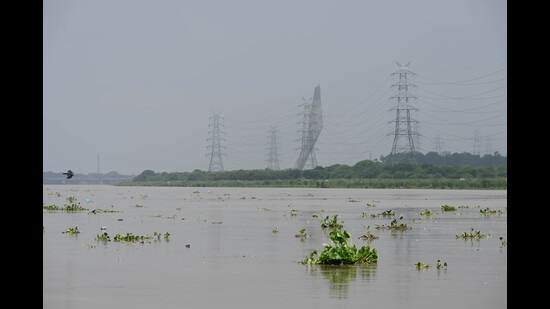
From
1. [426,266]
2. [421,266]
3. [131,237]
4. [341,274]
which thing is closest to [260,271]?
[341,274]

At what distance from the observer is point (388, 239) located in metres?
31.0

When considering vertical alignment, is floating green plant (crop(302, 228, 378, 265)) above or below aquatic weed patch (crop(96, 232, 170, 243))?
above

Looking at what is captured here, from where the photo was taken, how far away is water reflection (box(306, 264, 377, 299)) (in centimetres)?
1727

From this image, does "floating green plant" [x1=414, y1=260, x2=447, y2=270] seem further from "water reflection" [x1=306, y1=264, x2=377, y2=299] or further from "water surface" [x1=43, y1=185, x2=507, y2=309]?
"water reflection" [x1=306, y1=264, x2=377, y2=299]

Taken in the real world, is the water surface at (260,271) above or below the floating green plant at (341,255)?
below

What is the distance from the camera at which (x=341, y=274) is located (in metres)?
20.1

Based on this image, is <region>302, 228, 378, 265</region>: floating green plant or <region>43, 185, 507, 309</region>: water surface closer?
<region>43, 185, 507, 309</region>: water surface

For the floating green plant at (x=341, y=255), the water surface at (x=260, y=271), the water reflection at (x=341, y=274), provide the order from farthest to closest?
the floating green plant at (x=341, y=255), the water reflection at (x=341, y=274), the water surface at (x=260, y=271)

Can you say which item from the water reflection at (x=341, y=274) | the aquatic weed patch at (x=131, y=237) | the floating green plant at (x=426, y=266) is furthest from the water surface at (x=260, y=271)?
the aquatic weed patch at (x=131, y=237)

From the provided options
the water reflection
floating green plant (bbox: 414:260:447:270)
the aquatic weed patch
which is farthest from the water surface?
the aquatic weed patch

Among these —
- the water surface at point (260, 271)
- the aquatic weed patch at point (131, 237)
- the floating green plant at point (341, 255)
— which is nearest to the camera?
the water surface at point (260, 271)

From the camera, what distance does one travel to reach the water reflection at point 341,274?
1727 cm

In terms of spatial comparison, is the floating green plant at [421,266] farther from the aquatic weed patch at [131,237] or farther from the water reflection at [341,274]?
the aquatic weed patch at [131,237]

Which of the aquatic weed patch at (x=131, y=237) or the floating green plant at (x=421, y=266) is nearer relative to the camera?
the floating green plant at (x=421, y=266)
